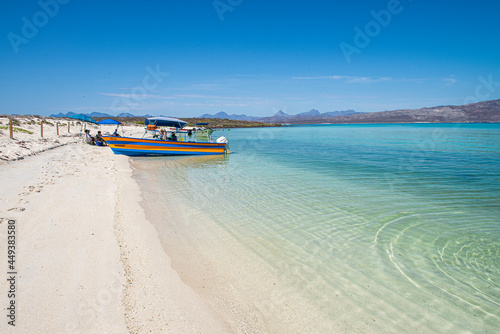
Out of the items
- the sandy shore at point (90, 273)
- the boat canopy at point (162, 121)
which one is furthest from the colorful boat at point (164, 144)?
the sandy shore at point (90, 273)

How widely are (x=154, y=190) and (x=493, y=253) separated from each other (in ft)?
37.6

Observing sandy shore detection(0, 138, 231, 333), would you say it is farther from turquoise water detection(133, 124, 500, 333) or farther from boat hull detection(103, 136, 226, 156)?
boat hull detection(103, 136, 226, 156)

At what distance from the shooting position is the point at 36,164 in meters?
13.9

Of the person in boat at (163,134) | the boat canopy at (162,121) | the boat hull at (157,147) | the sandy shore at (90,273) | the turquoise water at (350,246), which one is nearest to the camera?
the sandy shore at (90,273)

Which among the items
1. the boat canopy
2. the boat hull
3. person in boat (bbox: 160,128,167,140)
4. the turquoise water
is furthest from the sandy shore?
person in boat (bbox: 160,128,167,140)

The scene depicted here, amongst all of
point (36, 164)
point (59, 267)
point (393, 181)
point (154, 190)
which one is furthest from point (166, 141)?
point (59, 267)

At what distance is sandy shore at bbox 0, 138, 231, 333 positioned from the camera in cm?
369

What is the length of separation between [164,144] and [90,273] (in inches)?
801

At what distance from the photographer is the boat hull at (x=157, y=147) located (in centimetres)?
2312

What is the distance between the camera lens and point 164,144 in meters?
24.1

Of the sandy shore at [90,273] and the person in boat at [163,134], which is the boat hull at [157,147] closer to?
the person in boat at [163,134]

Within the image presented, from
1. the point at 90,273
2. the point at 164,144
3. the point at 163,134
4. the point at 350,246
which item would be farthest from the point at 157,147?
the point at 350,246

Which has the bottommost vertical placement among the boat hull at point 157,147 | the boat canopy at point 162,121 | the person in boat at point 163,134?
the boat hull at point 157,147

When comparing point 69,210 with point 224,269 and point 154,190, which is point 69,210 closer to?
point 154,190
